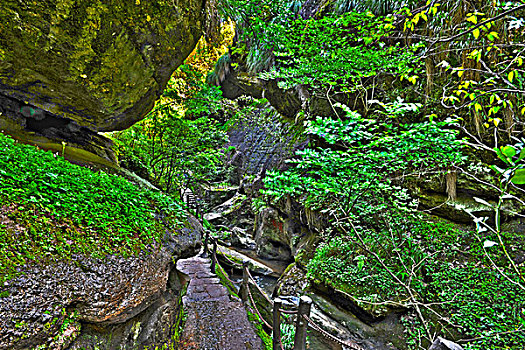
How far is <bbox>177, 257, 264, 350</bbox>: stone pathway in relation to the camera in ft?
10.9

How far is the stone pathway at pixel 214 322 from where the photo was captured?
131 inches

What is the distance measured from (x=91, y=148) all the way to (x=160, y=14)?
8.31ft

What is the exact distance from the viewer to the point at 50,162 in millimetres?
2271

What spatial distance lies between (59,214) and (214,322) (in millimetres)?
3156

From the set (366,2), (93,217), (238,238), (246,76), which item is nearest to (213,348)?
(93,217)

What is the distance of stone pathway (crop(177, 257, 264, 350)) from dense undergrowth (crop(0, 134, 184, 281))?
2.00 meters

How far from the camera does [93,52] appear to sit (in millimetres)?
2586

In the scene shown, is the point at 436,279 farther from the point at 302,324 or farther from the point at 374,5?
the point at 374,5

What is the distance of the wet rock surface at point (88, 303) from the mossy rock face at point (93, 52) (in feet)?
7.31

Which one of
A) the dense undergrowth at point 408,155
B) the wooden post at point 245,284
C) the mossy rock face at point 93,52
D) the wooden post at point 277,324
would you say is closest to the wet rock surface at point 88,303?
the wooden post at point 277,324

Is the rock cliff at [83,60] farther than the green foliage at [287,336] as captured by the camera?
No

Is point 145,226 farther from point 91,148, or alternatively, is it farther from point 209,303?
point 209,303

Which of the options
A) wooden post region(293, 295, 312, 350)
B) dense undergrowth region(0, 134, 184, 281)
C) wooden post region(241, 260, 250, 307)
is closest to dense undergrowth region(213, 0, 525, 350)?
wooden post region(293, 295, 312, 350)

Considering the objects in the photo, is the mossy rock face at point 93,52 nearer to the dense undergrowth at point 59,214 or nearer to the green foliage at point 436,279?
the dense undergrowth at point 59,214
